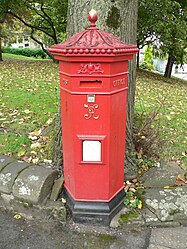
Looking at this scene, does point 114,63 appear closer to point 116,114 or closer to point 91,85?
point 91,85

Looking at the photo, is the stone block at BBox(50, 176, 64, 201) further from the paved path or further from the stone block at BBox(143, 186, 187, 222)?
the stone block at BBox(143, 186, 187, 222)

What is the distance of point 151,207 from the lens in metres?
2.55

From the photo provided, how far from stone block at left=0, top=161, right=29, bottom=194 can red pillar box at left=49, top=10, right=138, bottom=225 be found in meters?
0.51

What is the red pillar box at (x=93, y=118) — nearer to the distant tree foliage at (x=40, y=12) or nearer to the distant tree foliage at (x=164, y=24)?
the distant tree foliage at (x=164, y=24)

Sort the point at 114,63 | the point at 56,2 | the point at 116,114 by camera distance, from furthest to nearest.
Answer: the point at 56,2 < the point at 116,114 < the point at 114,63

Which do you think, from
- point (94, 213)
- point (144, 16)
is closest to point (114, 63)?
point (94, 213)

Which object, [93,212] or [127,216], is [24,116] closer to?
[93,212]

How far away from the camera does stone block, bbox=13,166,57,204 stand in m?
2.49

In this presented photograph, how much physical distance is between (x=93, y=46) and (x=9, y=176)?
154cm

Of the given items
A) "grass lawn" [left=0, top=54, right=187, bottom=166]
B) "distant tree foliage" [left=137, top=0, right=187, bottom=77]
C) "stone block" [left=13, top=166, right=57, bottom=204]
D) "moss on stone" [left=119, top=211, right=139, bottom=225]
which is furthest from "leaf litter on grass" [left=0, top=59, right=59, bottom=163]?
"distant tree foliage" [left=137, top=0, right=187, bottom=77]

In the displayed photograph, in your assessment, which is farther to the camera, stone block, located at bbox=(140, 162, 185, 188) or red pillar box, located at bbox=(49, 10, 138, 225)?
stone block, located at bbox=(140, 162, 185, 188)

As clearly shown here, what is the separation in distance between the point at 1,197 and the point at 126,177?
1.34 m

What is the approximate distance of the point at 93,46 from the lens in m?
1.92

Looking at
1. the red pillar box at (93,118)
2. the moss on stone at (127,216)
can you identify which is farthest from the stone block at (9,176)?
the moss on stone at (127,216)
